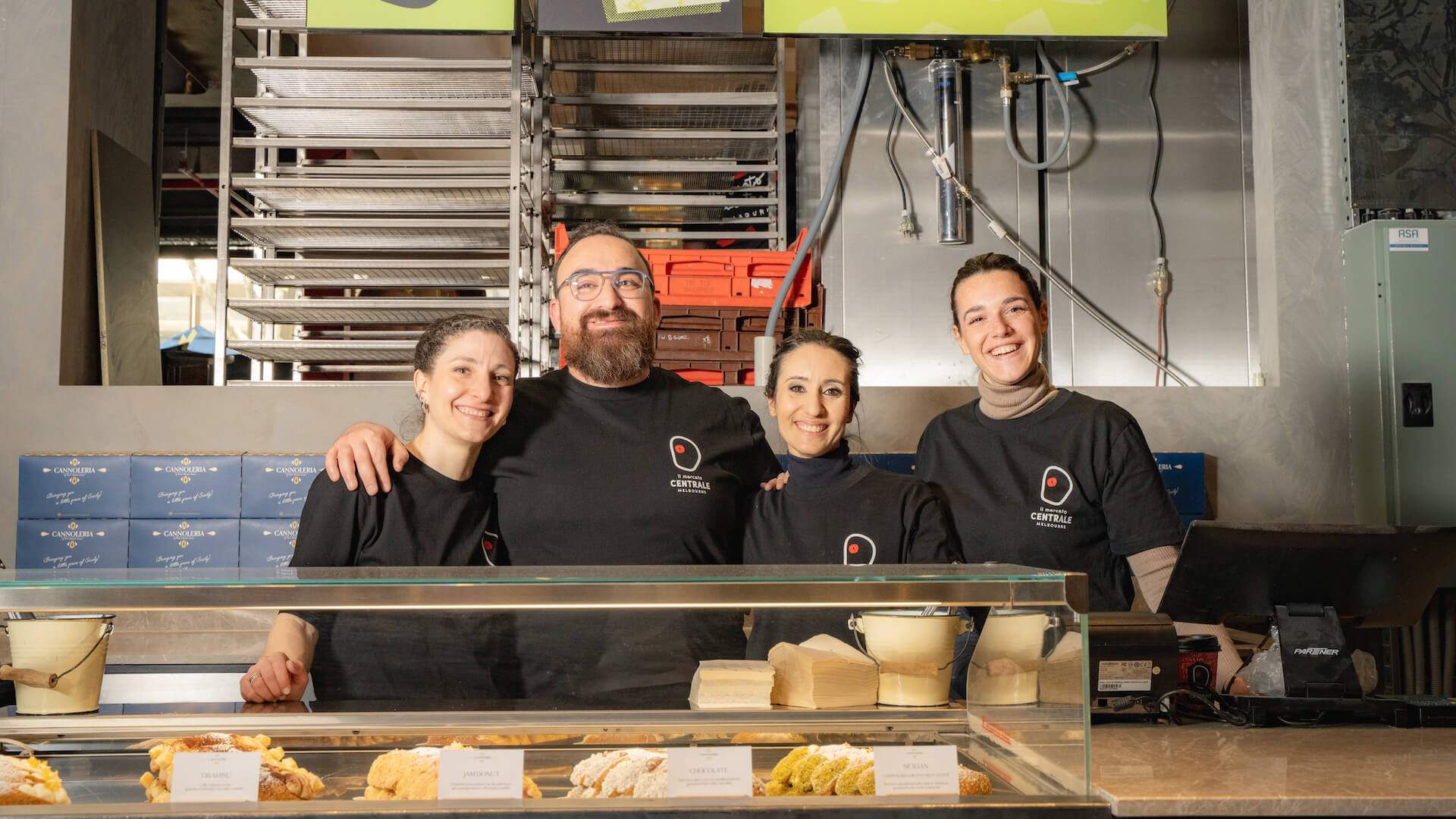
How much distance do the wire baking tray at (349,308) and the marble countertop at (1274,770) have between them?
3785 millimetres

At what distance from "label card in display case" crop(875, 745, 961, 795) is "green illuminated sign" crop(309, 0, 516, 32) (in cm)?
406

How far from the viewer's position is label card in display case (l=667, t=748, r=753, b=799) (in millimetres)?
1200

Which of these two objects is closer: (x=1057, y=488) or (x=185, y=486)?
(x=1057, y=488)

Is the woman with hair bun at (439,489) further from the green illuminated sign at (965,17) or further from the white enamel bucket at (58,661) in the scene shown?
the green illuminated sign at (965,17)

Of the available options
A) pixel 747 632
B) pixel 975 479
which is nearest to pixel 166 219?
pixel 975 479

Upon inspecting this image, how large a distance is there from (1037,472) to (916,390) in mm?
1681

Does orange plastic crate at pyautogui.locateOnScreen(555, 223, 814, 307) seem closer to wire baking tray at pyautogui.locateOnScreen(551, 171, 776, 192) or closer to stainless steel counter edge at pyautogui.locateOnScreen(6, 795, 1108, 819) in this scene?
wire baking tray at pyautogui.locateOnScreen(551, 171, 776, 192)

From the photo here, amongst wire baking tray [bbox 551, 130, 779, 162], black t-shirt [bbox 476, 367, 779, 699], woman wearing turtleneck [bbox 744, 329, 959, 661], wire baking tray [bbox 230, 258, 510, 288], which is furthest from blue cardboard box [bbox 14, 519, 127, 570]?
wire baking tray [bbox 551, 130, 779, 162]

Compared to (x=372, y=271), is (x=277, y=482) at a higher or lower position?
lower

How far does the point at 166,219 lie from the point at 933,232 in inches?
256

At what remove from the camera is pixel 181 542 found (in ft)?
12.0

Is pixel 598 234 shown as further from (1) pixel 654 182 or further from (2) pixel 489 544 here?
(1) pixel 654 182

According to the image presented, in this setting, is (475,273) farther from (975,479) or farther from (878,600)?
(878,600)

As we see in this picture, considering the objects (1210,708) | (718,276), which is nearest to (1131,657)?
(1210,708)
